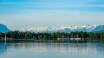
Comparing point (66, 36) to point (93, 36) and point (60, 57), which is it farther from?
point (60, 57)

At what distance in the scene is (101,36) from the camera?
294 feet

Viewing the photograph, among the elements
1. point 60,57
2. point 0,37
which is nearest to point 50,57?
point 60,57

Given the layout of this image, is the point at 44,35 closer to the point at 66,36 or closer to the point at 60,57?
the point at 66,36

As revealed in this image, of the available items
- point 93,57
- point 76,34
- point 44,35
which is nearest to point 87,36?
A: point 76,34

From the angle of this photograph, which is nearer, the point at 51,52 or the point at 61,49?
the point at 51,52

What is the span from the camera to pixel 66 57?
2012 cm

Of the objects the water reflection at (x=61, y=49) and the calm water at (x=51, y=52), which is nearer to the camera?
the calm water at (x=51, y=52)

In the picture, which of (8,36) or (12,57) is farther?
(8,36)

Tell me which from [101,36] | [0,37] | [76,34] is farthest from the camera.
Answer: [76,34]

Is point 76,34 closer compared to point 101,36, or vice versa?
point 101,36

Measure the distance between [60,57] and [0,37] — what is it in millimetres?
80257

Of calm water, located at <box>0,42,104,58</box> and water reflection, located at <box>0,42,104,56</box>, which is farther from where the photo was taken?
water reflection, located at <box>0,42,104,56</box>

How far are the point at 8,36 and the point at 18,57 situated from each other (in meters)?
87.4

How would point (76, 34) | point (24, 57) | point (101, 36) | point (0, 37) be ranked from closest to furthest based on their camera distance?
point (24, 57) → point (101, 36) → point (0, 37) → point (76, 34)
